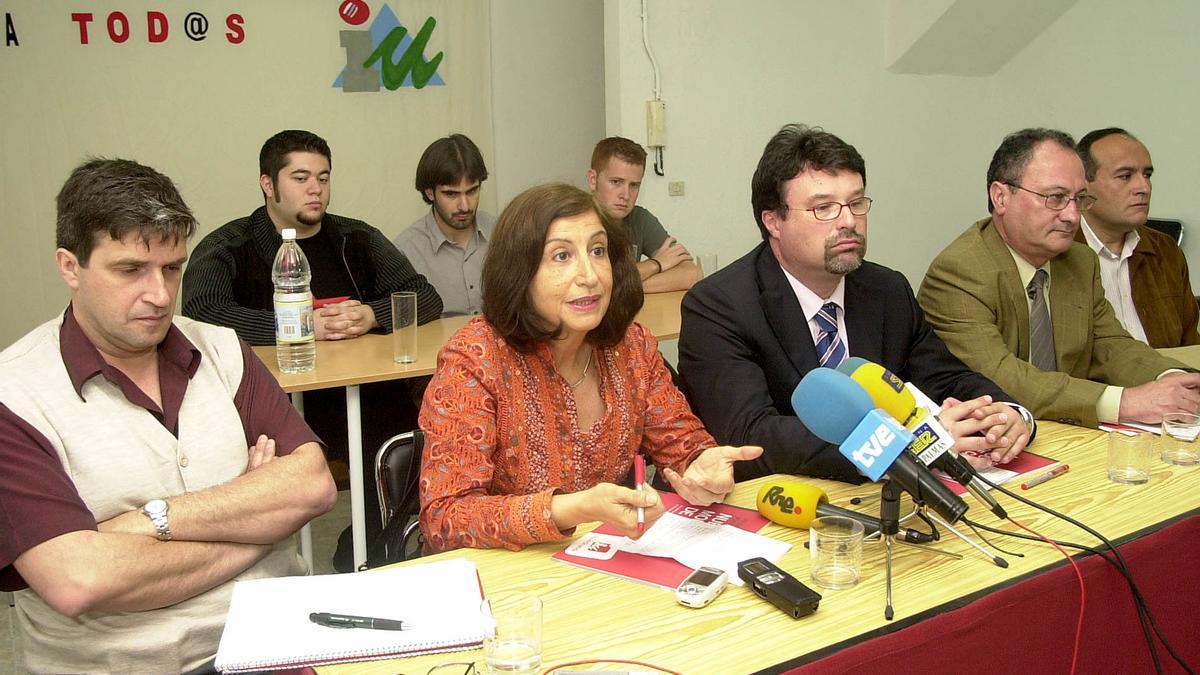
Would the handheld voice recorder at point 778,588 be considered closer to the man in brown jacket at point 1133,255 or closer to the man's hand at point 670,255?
the man in brown jacket at point 1133,255

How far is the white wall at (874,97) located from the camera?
17.2ft

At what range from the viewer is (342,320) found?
11.7ft

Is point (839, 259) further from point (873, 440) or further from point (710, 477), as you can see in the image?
point (873, 440)

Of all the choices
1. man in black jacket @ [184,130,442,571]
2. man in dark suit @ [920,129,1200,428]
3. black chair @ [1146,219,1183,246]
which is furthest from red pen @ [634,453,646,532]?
black chair @ [1146,219,1183,246]

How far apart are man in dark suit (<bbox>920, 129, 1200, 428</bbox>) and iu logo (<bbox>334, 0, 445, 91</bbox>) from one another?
151 inches

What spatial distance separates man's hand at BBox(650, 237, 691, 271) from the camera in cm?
468

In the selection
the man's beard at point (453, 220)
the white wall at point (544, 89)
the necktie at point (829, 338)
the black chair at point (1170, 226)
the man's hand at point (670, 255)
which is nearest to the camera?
the necktie at point (829, 338)

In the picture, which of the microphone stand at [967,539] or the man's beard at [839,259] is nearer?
the microphone stand at [967,539]

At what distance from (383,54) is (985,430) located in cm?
456

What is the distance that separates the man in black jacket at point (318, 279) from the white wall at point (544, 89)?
2.17 metres

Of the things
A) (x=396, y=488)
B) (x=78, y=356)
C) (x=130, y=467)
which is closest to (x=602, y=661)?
(x=396, y=488)

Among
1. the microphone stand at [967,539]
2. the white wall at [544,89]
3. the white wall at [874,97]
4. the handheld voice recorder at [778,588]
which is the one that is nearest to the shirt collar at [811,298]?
the microphone stand at [967,539]

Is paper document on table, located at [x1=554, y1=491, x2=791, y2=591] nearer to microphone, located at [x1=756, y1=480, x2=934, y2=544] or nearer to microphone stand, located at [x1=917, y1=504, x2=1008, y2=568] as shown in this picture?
microphone, located at [x1=756, y1=480, x2=934, y2=544]

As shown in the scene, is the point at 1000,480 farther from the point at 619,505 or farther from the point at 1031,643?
the point at 619,505
